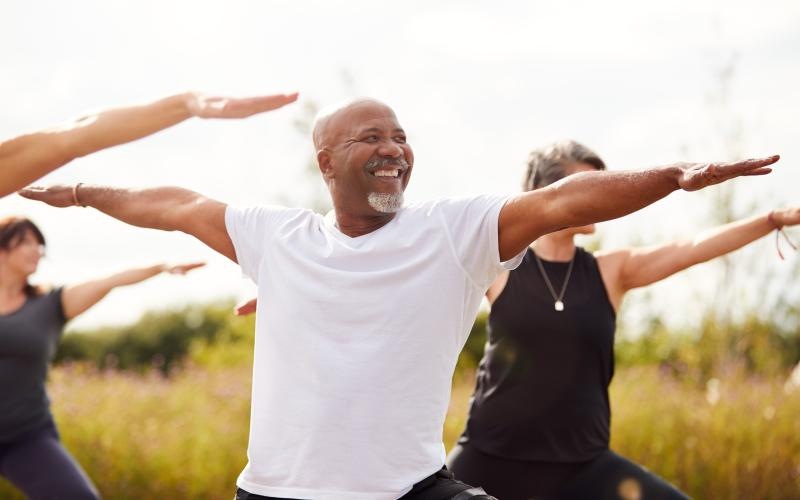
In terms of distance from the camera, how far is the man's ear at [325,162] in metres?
3.01

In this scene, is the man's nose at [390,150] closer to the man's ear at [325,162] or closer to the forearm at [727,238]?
the man's ear at [325,162]

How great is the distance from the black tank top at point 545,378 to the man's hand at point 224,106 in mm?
1421

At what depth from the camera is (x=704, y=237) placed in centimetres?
378

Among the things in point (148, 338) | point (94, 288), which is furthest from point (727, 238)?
point (148, 338)

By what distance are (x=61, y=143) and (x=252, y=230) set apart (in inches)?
26.4

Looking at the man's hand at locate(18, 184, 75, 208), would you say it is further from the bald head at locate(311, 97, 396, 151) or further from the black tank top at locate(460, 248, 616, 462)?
the black tank top at locate(460, 248, 616, 462)

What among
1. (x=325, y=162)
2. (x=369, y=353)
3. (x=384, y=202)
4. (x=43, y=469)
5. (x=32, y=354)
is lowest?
(x=43, y=469)

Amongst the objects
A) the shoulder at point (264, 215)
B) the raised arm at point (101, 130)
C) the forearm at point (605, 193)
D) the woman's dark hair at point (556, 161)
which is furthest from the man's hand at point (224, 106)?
the woman's dark hair at point (556, 161)

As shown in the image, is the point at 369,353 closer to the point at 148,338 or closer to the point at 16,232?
the point at 16,232

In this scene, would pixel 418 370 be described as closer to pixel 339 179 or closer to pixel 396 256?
pixel 396 256

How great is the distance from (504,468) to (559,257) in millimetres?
950

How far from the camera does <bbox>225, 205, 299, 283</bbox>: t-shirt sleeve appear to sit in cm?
295

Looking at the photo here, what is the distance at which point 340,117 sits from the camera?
117 inches

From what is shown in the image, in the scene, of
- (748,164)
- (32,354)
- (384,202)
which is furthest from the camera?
(32,354)
